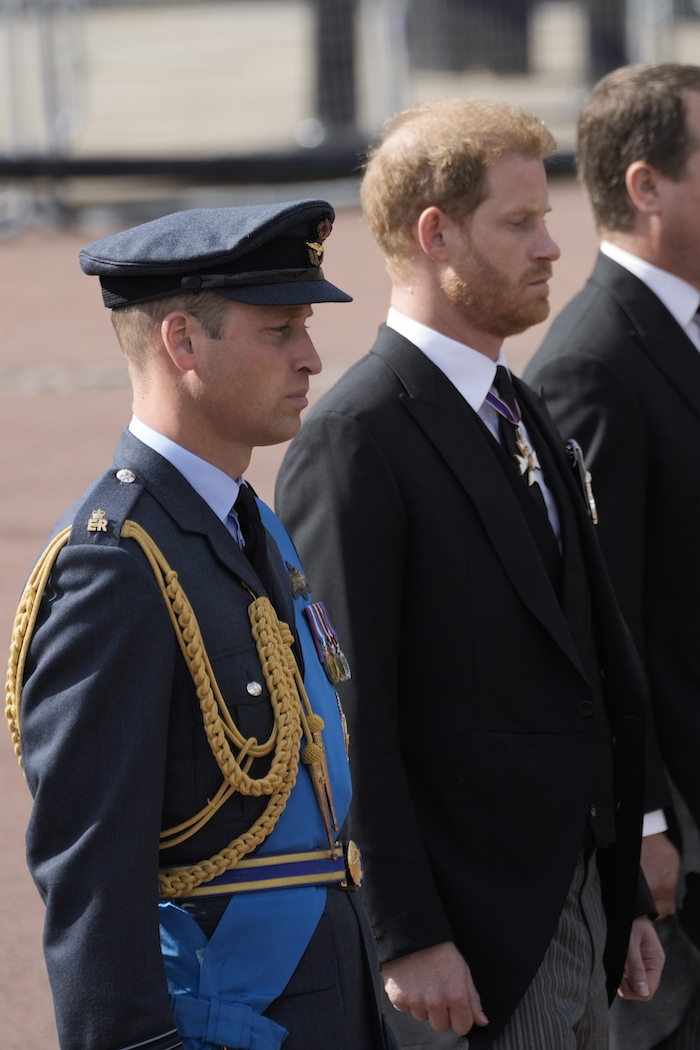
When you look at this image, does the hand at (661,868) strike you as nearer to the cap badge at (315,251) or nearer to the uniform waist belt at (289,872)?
the uniform waist belt at (289,872)

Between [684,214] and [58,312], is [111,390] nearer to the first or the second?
[58,312]

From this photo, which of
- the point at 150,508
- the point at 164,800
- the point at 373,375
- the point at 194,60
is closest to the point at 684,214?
the point at 373,375

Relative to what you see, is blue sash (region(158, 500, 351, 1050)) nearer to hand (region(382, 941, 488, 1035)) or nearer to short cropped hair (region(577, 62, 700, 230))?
hand (region(382, 941, 488, 1035))

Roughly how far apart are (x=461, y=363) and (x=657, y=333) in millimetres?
655

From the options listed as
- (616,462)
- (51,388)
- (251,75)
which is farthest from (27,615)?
(251,75)

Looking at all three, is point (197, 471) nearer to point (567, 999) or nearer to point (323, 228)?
point (323, 228)

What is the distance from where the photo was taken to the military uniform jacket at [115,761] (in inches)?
71.1

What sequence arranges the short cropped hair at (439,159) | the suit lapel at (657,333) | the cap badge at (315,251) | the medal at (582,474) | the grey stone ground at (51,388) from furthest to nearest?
the grey stone ground at (51,388) < the suit lapel at (657,333) < the medal at (582,474) < the short cropped hair at (439,159) < the cap badge at (315,251)

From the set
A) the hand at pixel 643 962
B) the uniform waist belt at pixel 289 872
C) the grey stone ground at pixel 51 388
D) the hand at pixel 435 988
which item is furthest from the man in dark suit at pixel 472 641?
the grey stone ground at pixel 51 388

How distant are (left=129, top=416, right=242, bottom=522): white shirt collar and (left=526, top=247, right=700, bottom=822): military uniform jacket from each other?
1079 mm

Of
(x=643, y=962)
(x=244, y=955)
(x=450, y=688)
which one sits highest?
(x=450, y=688)

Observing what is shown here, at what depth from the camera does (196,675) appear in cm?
194

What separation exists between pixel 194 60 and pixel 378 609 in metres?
15.9

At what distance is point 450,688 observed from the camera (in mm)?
2527
